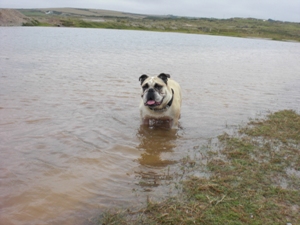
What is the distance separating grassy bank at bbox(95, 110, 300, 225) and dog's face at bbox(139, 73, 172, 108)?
159 cm

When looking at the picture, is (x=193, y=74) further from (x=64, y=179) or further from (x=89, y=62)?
(x=64, y=179)

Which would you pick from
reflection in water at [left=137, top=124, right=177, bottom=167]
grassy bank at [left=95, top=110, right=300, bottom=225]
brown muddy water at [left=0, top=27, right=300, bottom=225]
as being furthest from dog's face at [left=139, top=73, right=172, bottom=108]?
grassy bank at [left=95, top=110, right=300, bottom=225]

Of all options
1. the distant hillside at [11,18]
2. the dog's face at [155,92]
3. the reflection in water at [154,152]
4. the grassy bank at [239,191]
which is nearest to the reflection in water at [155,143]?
the reflection in water at [154,152]

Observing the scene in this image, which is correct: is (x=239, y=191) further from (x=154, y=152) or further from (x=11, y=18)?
(x=11, y=18)

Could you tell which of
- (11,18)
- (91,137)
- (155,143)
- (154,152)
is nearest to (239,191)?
(154,152)

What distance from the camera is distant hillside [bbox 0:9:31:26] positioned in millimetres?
61750

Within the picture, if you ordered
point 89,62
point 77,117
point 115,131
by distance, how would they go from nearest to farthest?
1. point 115,131
2. point 77,117
3. point 89,62

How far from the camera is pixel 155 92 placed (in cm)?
696

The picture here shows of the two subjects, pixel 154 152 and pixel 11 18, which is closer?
pixel 154 152

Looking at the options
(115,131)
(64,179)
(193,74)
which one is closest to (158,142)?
(115,131)

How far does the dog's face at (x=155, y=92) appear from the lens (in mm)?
6977

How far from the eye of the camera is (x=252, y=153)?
6.20 meters

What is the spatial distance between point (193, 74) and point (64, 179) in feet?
45.0

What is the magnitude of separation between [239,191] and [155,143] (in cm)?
268
